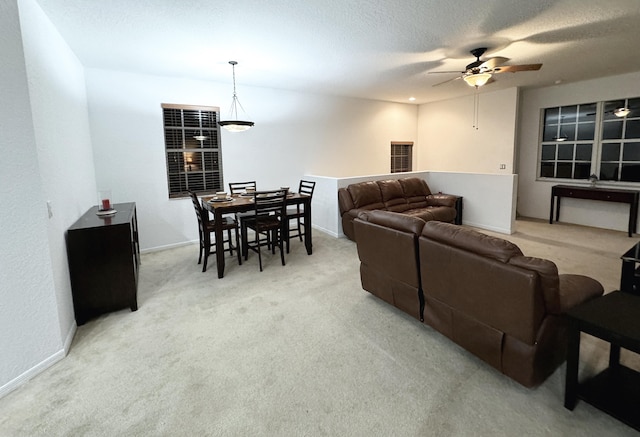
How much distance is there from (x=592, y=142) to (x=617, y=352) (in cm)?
556

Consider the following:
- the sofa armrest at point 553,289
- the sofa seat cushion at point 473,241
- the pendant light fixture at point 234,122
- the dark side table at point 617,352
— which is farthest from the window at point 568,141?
the pendant light fixture at point 234,122

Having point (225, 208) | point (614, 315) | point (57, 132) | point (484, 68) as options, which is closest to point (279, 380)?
point (614, 315)

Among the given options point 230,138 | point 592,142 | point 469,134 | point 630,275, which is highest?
point 469,134

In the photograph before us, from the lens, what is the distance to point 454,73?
5105 millimetres

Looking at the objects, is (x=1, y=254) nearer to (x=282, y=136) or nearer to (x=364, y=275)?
(x=364, y=275)

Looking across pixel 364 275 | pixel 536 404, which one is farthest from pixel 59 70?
pixel 536 404

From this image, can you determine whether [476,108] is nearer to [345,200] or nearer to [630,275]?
[345,200]

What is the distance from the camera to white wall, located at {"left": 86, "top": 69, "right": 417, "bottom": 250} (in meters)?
4.56

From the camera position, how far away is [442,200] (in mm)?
5996

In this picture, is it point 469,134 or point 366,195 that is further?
point 469,134

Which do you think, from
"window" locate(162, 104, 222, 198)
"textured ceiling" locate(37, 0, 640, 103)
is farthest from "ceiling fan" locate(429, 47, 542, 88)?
"window" locate(162, 104, 222, 198)

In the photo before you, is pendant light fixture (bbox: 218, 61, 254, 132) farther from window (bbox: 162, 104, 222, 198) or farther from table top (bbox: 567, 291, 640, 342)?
table top (bbox: 567, 291, 640, 342)

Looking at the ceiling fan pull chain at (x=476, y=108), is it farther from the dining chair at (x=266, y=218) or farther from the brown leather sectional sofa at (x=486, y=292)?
the brown leather sectional sofa at (x=486, y=292)

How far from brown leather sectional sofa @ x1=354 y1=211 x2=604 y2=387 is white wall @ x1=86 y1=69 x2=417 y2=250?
3.74 meters
